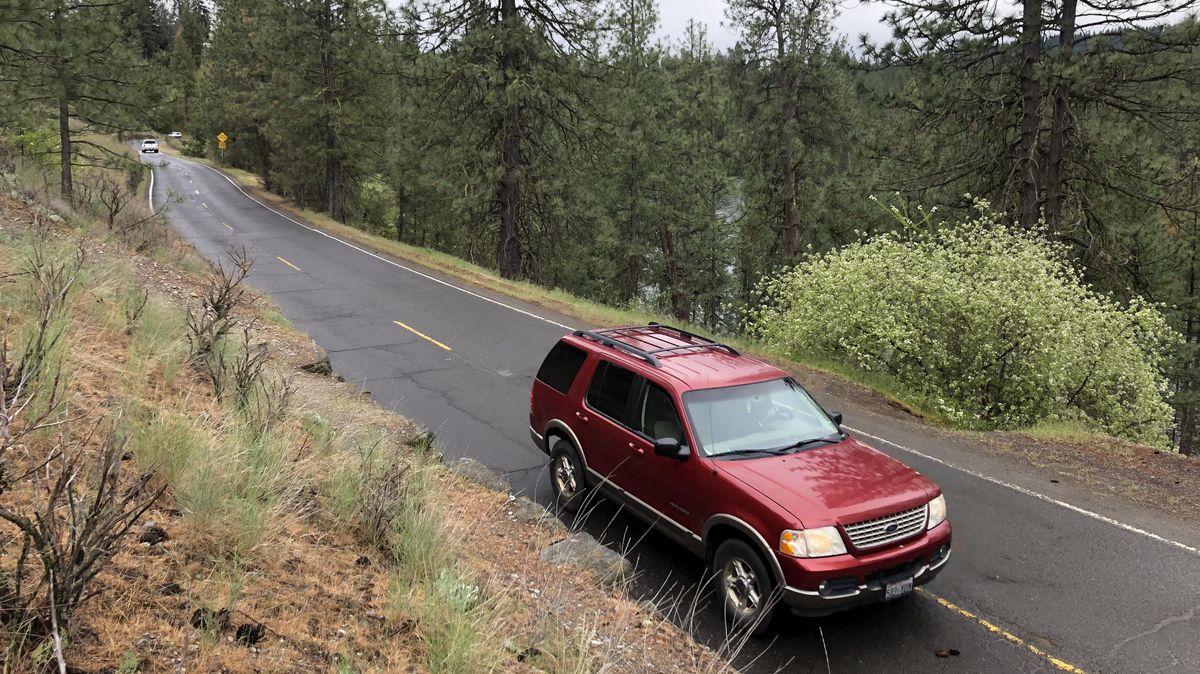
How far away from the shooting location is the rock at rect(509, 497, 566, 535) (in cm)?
671

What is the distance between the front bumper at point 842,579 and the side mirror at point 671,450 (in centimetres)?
121

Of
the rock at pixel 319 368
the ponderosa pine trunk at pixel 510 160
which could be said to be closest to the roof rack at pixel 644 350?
the rock at pixel 319 368

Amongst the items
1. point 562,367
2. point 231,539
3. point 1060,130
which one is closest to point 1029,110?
point 1060,130

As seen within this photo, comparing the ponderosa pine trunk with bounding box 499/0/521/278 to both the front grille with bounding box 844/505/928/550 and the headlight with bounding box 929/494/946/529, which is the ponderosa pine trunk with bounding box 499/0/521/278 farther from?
the front grille with bounding box 844/505/928/550

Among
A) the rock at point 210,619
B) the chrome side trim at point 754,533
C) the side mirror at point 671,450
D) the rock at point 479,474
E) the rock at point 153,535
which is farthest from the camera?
the rock at point 479,474

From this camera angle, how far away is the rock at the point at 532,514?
6.71 metres

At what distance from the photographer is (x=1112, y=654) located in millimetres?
5324

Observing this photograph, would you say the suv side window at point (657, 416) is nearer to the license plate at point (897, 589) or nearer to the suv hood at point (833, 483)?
the suv hood at point (833, 483)

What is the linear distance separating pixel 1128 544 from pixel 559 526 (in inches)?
217

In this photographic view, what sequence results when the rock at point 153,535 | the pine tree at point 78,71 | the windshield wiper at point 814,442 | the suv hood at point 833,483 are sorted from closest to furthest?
the rock at point 153,535 < the suv hood at point 833,483 < the windshield wiper at point 814,442 < the pine tree at point 78,71

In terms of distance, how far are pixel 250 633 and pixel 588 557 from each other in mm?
2975

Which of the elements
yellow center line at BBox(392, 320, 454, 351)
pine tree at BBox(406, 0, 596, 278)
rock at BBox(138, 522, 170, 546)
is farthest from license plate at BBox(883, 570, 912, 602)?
pine tree at BBox(406, 0, 596, 278)

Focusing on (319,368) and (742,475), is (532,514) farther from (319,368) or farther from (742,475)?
(319,368)

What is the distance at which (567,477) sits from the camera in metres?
7.77
